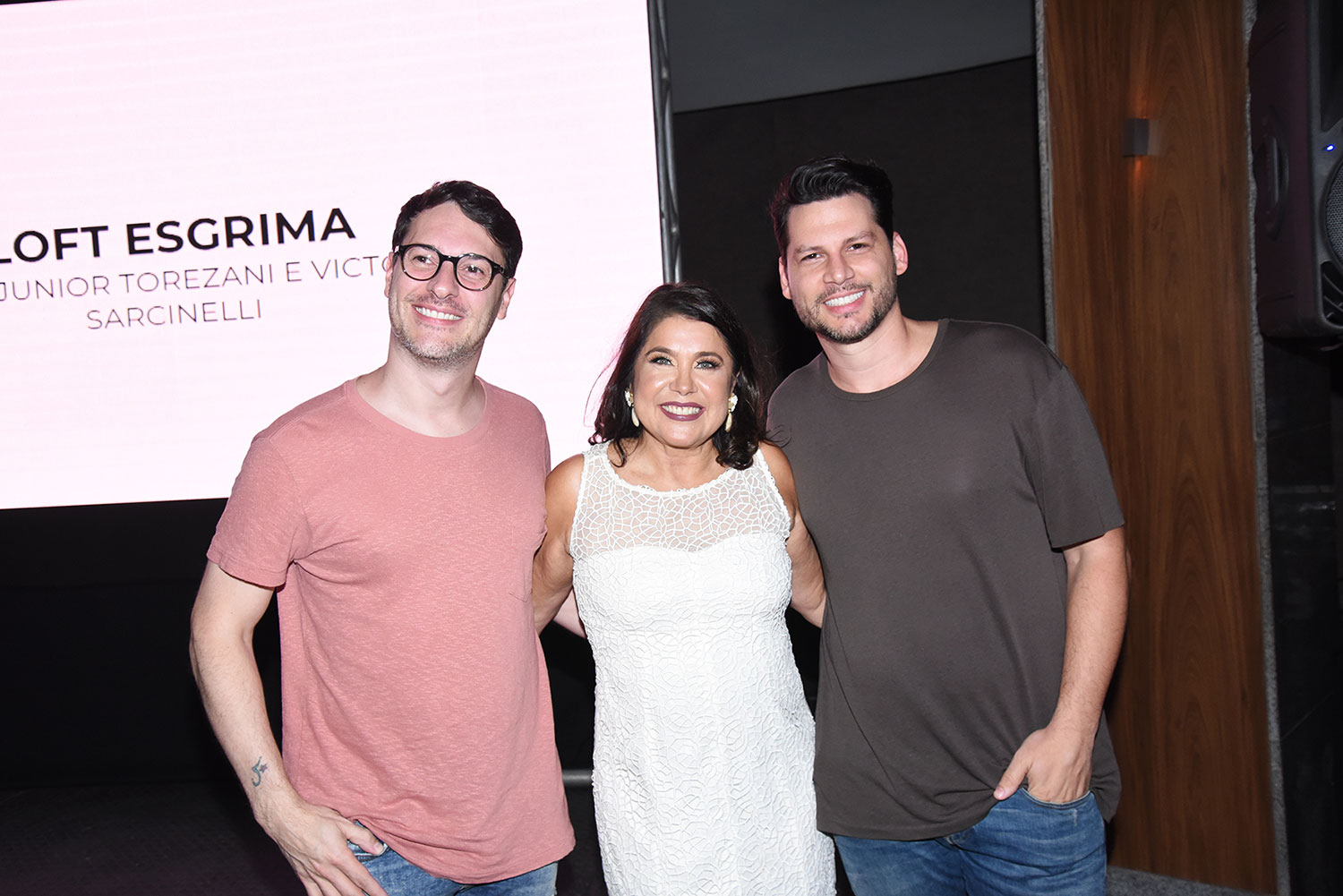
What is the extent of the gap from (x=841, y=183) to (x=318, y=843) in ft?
4.40

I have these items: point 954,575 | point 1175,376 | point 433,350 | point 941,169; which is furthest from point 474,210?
point 941,169

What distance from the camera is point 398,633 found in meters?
1.46

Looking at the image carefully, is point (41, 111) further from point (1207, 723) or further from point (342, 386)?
point (1207, 723)

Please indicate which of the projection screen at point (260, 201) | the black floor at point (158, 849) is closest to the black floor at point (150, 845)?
the black floor at point (158, 849)

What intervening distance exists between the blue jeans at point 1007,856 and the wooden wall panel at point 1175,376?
107 centimetres

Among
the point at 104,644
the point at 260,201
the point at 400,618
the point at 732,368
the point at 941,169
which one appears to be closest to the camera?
the point at 400,618

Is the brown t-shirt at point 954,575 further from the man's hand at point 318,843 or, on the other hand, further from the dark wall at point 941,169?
the dark wall at point 941,169

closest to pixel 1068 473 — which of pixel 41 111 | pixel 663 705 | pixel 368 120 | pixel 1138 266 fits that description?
pixel 663 705

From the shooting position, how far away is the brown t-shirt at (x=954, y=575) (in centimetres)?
153

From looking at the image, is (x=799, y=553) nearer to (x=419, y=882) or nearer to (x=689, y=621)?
(x=689, y=621)

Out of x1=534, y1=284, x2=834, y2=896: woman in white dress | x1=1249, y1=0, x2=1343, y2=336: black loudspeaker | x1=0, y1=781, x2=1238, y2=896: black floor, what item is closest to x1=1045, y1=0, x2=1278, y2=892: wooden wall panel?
x1=1249, y1=0, x2=1343, y2=336: black loudspeaker

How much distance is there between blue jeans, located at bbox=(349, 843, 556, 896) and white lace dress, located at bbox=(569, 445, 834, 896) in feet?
0.48

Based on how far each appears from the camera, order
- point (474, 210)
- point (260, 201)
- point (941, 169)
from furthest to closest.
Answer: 1. point (941, 169)
2. point (260, 201)
3. point (474, 210)

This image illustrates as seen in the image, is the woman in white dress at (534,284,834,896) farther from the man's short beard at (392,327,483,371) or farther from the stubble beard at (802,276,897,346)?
the man's short beard at (392,327,483,371)
